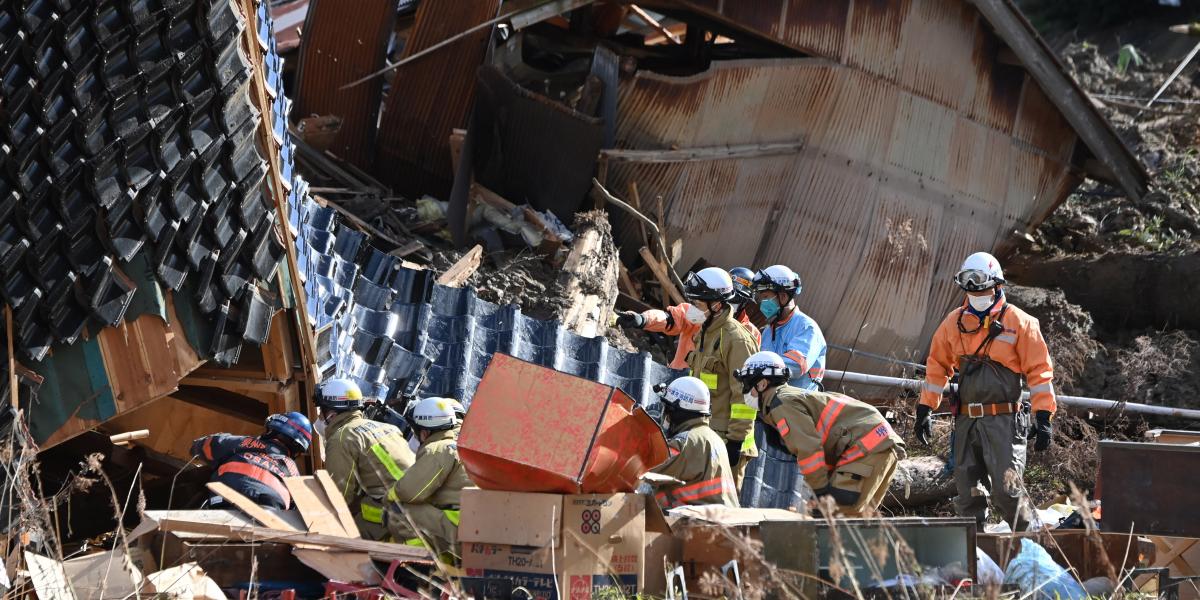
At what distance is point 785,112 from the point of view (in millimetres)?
13195

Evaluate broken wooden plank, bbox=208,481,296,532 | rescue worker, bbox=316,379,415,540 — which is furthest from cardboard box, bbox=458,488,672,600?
rescue worker, bbox=316,379,415,540

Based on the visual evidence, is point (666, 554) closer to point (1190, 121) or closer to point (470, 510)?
point (470, 510)

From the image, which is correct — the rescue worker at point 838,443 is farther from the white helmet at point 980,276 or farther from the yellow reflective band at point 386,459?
the yellow reflective band at point 386,459

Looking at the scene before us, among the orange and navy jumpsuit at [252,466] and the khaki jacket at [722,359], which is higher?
the khaki jacket at [722,359]

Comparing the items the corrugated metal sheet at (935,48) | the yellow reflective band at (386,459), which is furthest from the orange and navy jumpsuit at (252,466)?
the corrugated metal sheet at (935,48)

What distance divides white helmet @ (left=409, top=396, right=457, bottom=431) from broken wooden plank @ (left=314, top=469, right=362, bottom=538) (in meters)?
0.78

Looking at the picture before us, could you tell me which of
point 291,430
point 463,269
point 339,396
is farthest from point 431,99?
point 291,430

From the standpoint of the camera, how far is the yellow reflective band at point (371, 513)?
308 inches

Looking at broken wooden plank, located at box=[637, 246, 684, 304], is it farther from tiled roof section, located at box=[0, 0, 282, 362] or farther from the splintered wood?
tiled roof section, located at box=[0, 0, 282, 362]

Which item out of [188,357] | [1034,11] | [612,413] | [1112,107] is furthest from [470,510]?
[1034,11]

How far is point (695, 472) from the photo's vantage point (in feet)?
23.4

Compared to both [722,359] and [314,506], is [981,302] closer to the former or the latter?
[722,359]

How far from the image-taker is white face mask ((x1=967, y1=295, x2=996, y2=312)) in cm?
811

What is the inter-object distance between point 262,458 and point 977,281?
14.1 feet
